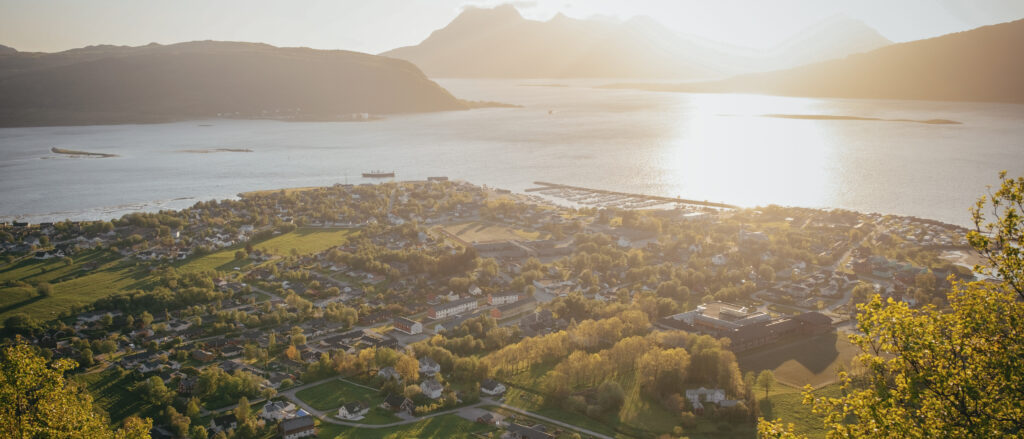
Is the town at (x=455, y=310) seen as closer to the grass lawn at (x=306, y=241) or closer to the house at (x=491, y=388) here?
the house at (x=491, y=388)

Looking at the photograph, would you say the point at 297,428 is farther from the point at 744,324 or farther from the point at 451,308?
the point at 744,324

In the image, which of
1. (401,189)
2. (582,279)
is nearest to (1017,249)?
(582,279)

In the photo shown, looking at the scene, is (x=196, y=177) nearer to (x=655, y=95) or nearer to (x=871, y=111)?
(x=871, y=111)

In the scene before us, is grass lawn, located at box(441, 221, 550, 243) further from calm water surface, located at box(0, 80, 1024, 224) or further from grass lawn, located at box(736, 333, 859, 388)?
grass lawn, located at box(736, 333, 859, 388)

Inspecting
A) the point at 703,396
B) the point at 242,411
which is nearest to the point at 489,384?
the point at 703,396

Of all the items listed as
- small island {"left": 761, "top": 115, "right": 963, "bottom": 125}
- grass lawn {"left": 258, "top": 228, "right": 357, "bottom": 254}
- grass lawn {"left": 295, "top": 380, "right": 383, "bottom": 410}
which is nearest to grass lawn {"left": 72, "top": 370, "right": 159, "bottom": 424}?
grass lawn {"left": 295, "top": 380, "right": 383, "bottom": 410}
